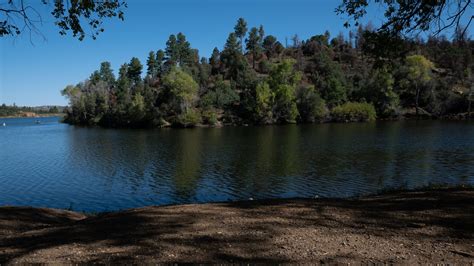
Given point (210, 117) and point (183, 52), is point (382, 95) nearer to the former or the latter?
point (210, 117)

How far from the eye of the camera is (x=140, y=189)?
85.6 ft

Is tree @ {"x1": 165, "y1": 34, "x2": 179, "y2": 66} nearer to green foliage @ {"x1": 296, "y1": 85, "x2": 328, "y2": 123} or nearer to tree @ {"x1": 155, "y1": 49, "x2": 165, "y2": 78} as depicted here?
tree @ {"x1": 155, "y1": 49, "x2": 165, "y2": 78}

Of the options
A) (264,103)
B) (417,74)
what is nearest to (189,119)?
(264,103)

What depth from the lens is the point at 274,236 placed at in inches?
279

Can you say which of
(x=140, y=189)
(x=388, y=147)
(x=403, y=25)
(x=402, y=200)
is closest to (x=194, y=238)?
(x=402, y=200)

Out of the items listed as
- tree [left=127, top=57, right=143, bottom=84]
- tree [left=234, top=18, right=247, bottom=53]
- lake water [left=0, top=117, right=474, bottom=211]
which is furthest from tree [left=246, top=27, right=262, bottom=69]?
lake water [left=0, top=117, right=474, bottom=211]

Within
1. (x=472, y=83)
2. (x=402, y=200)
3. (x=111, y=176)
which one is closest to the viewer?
(x=402, y=200)

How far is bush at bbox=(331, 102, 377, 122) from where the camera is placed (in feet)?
313

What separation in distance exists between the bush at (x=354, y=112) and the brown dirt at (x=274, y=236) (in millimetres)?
89778

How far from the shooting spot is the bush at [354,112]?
313 ft

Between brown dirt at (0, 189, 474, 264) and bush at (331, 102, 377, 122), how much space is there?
295 feet

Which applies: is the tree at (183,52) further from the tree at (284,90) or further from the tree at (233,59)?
the tree at (284,90)

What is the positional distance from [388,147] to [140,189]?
1222 inches

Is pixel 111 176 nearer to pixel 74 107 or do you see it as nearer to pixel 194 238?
pixel 194 238
